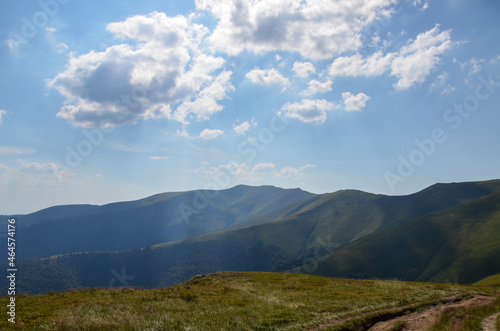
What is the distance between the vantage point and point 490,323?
68.9 ft

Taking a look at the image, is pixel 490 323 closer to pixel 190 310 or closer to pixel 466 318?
pixel 466 318

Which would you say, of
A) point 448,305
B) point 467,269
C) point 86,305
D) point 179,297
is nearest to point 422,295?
point 448,305

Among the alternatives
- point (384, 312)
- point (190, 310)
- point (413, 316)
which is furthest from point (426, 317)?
point (190, 310)

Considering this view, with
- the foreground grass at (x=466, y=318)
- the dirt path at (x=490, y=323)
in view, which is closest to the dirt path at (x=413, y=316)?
the dirt path at (x=490, y=323)

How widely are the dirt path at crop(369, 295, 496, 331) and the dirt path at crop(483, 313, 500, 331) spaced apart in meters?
0.40

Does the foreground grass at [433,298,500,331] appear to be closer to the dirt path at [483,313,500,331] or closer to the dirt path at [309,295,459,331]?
the dirt path at [483,313,500,331]

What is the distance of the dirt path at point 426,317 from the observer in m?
20.0

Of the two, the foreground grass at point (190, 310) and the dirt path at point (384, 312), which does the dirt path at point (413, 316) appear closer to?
the dirt path at point (384, 312)

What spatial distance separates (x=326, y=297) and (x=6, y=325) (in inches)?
1127

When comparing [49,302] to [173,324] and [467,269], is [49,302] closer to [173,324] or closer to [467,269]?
[173,324]

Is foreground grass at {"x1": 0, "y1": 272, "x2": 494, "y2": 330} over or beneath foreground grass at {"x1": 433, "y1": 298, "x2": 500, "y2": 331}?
over

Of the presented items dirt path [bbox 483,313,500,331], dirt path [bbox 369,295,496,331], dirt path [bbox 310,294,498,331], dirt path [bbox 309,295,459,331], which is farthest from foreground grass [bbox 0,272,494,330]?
dirt path [bbox 483,313,500,331]

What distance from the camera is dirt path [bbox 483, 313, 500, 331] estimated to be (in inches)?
778

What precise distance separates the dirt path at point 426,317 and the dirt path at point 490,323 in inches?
15.9
